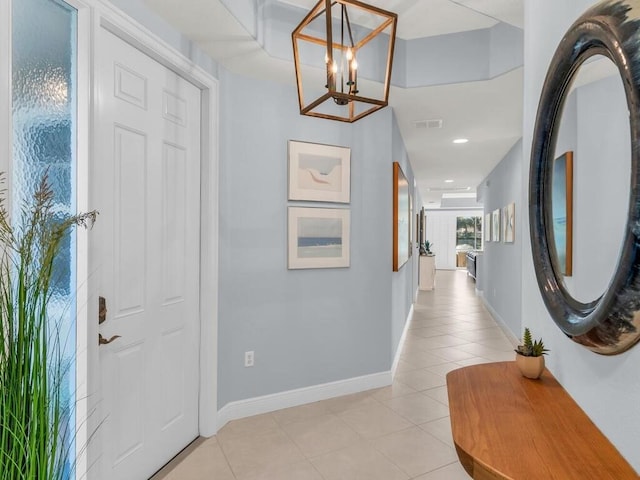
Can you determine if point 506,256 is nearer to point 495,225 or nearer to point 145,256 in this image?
point 495,225

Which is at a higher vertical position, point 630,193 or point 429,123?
point 429,123

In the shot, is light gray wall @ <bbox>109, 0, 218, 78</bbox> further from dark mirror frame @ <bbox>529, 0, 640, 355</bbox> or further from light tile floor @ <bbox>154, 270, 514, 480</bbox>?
Result: light tile floor @ <bbox>154, 270, 514, 480</bbox>

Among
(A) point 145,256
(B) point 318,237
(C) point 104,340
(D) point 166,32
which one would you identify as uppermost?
(D) point 166,32

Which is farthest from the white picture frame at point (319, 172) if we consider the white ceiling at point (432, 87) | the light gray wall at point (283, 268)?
the white ceiling at point (432, 87)

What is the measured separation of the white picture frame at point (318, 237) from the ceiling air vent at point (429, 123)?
1.47m

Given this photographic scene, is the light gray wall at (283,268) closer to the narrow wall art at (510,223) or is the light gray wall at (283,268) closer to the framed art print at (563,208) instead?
the framed art print at (563,208)

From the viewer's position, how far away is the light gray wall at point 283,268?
2.74 metres

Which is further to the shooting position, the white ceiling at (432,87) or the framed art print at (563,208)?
the white ceiling at (432,87)

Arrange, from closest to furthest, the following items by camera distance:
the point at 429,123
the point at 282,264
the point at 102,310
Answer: the point at 102,310 < the point at 282,264 < the point at 429,123

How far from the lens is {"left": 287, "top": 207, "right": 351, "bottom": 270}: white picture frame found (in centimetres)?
297

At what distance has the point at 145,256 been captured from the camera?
211cm

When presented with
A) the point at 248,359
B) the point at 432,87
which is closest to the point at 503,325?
the point at 432,87

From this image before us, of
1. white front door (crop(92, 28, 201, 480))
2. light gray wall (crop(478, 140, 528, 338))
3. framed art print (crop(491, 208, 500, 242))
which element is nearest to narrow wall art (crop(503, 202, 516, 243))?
light gray wall (crop(478, 140, 528, 338))

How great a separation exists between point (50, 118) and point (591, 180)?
185 cm
